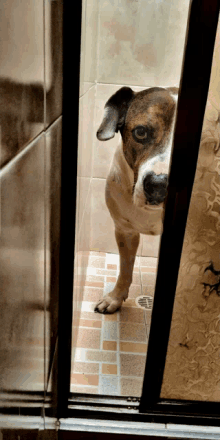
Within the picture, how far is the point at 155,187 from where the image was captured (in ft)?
3.82

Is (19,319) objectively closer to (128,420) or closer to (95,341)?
(128,420)

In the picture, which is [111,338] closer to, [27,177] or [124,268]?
[124,268]

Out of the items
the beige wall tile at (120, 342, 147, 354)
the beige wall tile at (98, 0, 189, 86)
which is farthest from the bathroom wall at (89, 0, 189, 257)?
the beige wall tile at (120, 342, 147, 354)

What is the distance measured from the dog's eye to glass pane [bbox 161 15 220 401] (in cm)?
53

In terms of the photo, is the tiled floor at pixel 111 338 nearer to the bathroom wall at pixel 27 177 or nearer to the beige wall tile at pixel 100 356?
the beige wall tile at pixel 100 356

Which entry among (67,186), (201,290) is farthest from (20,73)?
(201,290)

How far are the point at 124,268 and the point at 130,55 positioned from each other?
85cm

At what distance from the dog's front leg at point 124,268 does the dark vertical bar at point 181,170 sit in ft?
1.66

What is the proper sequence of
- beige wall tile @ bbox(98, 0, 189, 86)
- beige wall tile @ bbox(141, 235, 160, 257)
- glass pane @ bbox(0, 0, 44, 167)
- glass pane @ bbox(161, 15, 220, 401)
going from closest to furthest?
glass pane @ bbox(0, 0, 44, 167)
glass pane @ bbox(161, 15, 220, 401)
beige wall tile @ bbox(98, 0, 189, 86)
beige wall tile @ bbox(141, 235, 160, 257)

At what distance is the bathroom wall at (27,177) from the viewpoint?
1.12 ft

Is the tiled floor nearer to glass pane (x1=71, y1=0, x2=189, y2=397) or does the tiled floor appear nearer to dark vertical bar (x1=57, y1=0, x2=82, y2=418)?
glass pane (x1=71, y1=0, x2=189, y2=397)

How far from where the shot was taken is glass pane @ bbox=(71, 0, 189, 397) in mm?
1131

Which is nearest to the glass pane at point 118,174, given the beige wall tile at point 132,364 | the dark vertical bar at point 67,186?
the beige wall tile at point 132,364

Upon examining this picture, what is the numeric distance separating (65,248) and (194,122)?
0.35 meters
